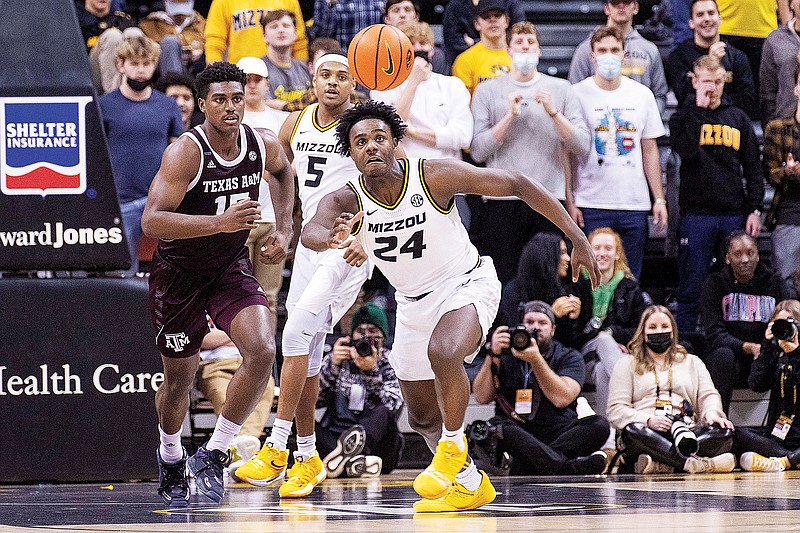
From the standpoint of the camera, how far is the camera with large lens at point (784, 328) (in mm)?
9219

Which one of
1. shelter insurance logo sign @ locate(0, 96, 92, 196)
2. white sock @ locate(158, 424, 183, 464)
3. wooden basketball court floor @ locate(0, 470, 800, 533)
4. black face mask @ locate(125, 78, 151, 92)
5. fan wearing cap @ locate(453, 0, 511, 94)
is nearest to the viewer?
wooden basketball court floor @ locate(0, 470, 800, 533)

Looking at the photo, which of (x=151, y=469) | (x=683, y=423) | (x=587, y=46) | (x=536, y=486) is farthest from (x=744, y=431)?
(x=151, y=469)

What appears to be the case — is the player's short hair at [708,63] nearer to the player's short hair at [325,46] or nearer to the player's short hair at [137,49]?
the player's short hair at [325,46]

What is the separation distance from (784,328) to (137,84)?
5233 millimetres

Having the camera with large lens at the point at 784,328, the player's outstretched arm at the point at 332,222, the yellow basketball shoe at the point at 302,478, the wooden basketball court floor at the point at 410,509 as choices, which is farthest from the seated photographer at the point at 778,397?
the player's outstretched arm at the point at 332,222

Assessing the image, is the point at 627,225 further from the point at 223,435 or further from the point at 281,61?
the point at 223,435

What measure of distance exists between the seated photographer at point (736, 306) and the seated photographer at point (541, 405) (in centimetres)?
135

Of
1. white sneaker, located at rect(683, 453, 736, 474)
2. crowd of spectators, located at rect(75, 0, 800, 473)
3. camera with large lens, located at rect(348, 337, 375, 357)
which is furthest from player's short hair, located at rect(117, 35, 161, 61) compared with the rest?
white sneaker, located at rect(683, 453, 736, 474)

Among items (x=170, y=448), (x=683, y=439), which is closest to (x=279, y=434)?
(x=170, y=448)

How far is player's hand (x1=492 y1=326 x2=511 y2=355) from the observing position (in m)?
8.84

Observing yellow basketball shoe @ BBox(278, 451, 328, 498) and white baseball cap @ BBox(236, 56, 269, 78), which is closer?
yellow basketball shoe @ BBox(278, 451, 328, 498)

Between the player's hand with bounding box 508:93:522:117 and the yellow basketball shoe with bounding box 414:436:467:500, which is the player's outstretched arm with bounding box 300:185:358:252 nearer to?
the yellow basketball shoe with bounding box 414:436:467:500

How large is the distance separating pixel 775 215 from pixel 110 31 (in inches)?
226

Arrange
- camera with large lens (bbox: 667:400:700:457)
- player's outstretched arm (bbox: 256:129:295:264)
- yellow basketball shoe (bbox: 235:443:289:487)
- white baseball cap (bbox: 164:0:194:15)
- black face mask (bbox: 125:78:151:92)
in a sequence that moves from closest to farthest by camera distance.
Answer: player's outstretched arm (bbox: 256:129:295:264), yellow basketball shoe (bbox: 235:443:289:487), camera with large lens (bbox: 667:400:700:457), black face mask (bbox: 125:78:151:92), white baseball cap (bbox: 164:0:194:15)
